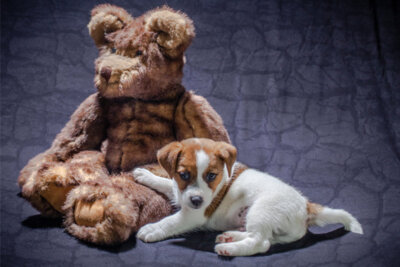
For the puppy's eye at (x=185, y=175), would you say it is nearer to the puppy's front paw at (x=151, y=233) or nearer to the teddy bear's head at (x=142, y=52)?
the puppy's front paw at (x=151, y=233)

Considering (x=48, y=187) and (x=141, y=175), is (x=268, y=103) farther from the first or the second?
(x=48, y=187)

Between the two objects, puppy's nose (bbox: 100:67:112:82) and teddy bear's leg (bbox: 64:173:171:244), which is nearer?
teddy bear's leg (bbox: 64:173:171:244)

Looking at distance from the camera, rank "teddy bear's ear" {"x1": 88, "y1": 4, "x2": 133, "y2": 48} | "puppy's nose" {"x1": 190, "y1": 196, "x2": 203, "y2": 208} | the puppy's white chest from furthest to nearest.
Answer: "teddy bear's ear" {"x1": 88, "y1": 4, "x2": 133, "y2": 48} → the puppy's white chest → "puppy's nose" {"x1": 190, "y1": 196, "x2": 203, "y2": 208}

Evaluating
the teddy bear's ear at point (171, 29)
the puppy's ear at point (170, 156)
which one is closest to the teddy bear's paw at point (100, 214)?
→ the puppy's ear at point (170, 156)

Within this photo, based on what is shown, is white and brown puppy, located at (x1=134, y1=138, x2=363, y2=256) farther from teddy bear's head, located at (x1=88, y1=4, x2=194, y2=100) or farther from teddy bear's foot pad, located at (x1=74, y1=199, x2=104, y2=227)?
teddy bear's head, located at (x1=88, y1=4, x2=194, y2=100)

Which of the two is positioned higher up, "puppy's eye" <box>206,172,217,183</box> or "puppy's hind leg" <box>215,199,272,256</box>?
"puppy's eye" <box>206,172,217,183</box>

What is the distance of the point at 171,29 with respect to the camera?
114 cm

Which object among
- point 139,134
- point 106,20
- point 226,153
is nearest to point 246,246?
point 226,153

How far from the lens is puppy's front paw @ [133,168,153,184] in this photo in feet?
3.95

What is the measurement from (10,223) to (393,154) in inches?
57.3

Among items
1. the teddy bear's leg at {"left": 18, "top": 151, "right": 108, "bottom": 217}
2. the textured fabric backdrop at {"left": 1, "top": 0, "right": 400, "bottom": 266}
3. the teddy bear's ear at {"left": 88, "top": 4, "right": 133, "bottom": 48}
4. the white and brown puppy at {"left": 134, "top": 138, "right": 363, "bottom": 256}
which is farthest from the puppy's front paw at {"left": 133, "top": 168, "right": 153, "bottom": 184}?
the teddy bear's ear at {"left": 88, "top": 4, "right": 133, "bottom": 48}

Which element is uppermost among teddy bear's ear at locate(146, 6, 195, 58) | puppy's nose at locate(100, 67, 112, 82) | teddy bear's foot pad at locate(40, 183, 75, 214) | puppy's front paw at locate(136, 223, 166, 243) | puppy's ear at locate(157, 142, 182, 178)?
teddy bear's ear at locate(146, 6, 195, 58)

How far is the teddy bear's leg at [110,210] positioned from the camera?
41.5 inches

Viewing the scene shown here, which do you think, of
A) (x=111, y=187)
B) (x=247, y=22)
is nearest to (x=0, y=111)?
(x=111, y=187)
